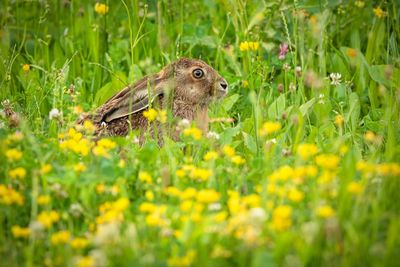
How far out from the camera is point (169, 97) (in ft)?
21.8

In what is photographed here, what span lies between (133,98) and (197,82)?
0.62m

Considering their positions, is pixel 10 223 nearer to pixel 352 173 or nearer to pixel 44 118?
pixel 352 173

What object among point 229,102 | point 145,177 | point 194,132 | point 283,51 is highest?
point 194,132

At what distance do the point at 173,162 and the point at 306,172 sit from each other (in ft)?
3.35

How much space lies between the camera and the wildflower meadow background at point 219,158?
3941 mm

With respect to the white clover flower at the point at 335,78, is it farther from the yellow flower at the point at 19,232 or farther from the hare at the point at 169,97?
the yellow flower at the point at 19,232

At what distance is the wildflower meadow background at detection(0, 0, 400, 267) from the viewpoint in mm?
3941

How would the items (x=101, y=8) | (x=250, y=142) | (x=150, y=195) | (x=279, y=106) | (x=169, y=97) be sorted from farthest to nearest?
1. (x=101, y=8)
2. (x=169, y=97)
3. (x=279, y=106)
4. (x=250, y=142)
5. (x=150, y=195)

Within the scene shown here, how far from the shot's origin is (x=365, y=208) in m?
4.14

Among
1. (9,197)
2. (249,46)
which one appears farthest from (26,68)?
(9,197)

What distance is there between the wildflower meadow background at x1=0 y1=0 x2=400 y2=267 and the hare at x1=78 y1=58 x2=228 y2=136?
0.53 feet

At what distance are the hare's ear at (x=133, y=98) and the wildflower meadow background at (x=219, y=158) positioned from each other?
0.26m

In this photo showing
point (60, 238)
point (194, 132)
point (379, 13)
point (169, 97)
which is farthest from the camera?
point (379, 13)

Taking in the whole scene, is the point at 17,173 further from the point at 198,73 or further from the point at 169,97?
the point at 198,73
